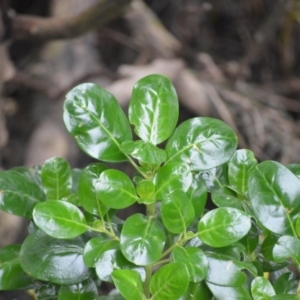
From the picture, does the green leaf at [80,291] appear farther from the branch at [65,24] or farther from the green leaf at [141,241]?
the branch at [65,24]

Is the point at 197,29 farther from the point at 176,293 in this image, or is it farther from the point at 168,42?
the point at 176,293

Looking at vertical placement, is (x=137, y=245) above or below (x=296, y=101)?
above

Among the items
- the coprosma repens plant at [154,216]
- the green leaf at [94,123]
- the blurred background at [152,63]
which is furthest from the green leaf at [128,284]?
the blurred background at [152,63]

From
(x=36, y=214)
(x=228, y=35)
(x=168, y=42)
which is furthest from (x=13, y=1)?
(x=36, y=214)

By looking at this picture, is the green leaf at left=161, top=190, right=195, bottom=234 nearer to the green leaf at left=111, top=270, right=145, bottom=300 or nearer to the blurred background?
the green leaf at left=111, top=270, right=145, bottom=300

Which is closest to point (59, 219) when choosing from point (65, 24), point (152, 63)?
point (65, 24)

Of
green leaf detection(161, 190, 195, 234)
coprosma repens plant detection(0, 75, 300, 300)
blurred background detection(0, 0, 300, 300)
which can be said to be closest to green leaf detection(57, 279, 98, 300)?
coprosma repens plant detection(0, 75, 300, 300)

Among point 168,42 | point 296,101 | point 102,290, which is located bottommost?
point 102,290
